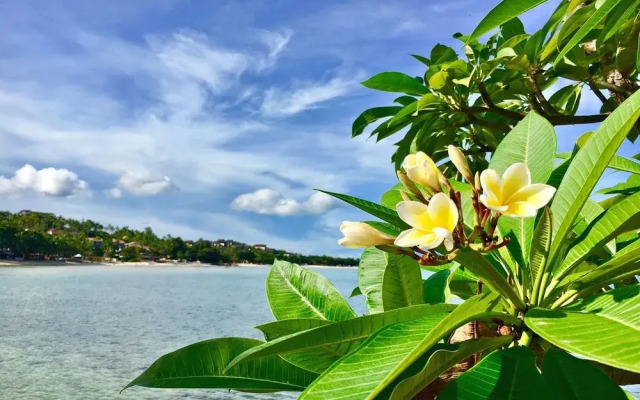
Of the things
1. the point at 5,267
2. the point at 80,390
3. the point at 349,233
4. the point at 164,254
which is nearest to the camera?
the point at 349,233

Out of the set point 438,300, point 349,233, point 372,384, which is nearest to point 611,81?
point 438,300

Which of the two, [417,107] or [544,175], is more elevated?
[417,107]

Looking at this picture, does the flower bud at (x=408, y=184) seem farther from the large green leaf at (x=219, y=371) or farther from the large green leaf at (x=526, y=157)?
the large green leaf at (x=219, y=371)

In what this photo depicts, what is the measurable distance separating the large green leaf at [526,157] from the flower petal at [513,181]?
146 mm

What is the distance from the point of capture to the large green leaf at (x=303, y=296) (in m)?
0.76

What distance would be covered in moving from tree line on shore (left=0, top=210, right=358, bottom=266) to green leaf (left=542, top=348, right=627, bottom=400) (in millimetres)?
59386

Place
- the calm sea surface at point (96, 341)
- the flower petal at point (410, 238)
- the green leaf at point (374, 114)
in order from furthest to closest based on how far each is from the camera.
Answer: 1. the calm sea surface at point (96, 341)
2. the green leaf at point (374, 114)
3. the flower petal at point (410, 238)

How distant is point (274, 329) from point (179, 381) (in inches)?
5.0

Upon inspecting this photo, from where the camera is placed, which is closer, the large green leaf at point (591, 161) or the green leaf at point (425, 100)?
the large green leaf at point (591, 161)

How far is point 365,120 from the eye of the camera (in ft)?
5.36

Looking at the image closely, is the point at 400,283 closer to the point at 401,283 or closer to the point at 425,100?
the point at 401,283

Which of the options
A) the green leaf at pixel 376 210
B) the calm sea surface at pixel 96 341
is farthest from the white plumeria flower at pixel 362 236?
the calm sea surface at pixel 96 341

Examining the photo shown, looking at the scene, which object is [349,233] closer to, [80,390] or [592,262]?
[592,262]

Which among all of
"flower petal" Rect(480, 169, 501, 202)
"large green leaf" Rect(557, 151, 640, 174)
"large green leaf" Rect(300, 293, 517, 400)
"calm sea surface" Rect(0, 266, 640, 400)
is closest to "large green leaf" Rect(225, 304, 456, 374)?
"large green leaf" Rect(300, 293, 517, 400)
